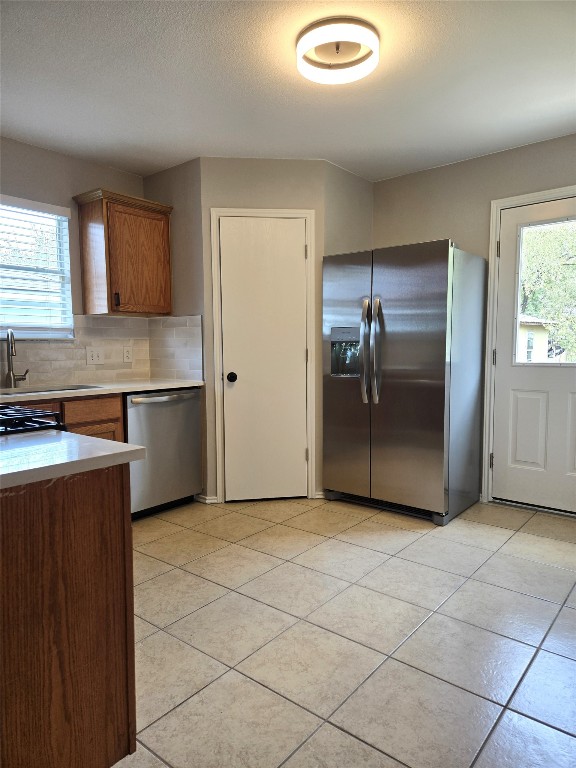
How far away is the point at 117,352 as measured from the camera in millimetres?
3732

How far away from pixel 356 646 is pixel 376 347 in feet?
6.20

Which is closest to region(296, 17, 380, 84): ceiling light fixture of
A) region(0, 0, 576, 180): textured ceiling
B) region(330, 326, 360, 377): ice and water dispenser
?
region(0, 0, 576, 180): textured ceiling

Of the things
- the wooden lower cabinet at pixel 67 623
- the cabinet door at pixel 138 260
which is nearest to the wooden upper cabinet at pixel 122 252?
the cabinet door at pixel 138 260

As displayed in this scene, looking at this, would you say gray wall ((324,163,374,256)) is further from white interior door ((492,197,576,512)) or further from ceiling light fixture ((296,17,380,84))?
ceiling light fixture ((296,17,380,84))

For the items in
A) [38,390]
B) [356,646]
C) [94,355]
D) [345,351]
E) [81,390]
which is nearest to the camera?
[356,646]

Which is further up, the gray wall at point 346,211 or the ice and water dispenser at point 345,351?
the gray wall at point 346,211

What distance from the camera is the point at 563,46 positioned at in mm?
2199

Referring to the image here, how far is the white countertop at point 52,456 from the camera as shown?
1097 mm

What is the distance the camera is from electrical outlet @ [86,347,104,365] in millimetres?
3553

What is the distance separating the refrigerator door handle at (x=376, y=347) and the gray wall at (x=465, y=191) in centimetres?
95

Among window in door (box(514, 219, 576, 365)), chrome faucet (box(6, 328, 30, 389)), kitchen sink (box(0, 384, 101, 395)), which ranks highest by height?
window in door (box(514, 219, 576, 365))

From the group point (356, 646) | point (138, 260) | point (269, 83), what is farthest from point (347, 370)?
point (356, 646)

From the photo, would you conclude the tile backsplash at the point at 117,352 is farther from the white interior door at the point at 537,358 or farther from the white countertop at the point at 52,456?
the white interior door at the point at 537,358

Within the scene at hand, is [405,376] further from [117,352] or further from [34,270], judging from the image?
[34,270]
